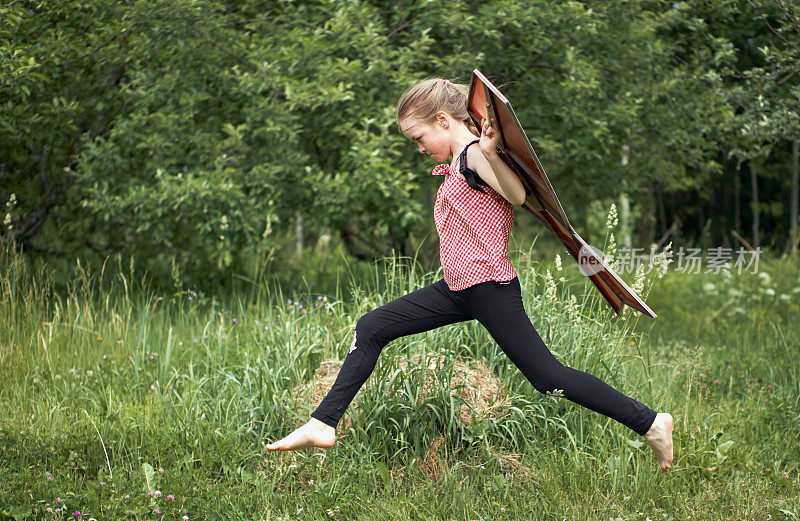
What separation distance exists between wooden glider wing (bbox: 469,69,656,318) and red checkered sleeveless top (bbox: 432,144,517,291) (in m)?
0.17

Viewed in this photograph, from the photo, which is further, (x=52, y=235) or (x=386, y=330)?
(x=52, y=235)

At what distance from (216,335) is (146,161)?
7.18 ft

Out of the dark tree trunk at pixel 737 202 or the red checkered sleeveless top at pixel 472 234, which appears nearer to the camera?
the red checkered sleeveless top at pixel 472 234

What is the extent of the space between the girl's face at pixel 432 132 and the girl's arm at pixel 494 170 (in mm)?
172

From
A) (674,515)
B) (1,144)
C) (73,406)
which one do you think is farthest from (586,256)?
(1,144)

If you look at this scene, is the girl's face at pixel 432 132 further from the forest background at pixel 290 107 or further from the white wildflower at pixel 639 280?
the forest background at pixel 290 107

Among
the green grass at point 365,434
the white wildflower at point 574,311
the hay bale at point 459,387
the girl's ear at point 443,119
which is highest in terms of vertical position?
the girl's ear at point 443,119

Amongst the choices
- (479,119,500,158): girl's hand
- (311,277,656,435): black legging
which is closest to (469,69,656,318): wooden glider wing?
(479,119,500,158): girl's hand

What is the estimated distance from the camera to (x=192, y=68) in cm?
601

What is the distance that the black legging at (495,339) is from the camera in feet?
9.06

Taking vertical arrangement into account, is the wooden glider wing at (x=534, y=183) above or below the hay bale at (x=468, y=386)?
above

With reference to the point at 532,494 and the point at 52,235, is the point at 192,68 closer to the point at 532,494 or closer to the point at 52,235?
the point at 52,235

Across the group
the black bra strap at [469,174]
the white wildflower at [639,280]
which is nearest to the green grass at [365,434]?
the white wildflower at [639,280]

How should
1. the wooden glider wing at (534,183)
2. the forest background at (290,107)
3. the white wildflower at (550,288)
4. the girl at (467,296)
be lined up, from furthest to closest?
1. the forest background at (290,107)
2. the white wildflower at (550,288)
3. the girl at (467,296)
4. the wooden glider wing at (534,183)
